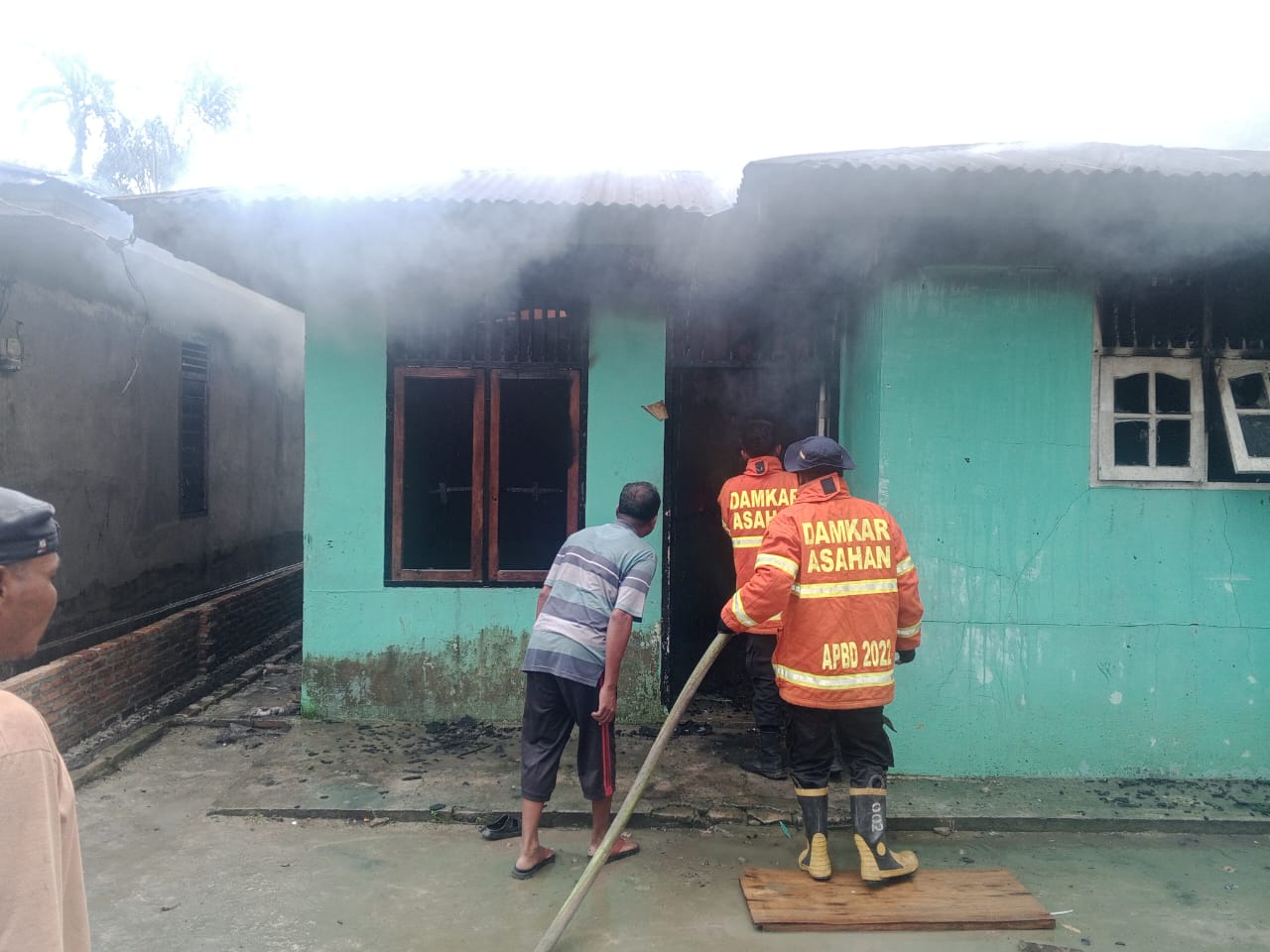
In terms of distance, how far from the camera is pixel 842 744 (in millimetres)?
4012

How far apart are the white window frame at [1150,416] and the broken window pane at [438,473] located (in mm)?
4011

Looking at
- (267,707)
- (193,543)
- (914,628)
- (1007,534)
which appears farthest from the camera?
(193,543)

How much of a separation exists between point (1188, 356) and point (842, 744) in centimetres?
321

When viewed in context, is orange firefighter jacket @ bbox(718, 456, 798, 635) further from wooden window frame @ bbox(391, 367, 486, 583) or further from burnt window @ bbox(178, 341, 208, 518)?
burnt window @ bbox(178, 341, 208, 518)

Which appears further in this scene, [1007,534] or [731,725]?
[731,725]

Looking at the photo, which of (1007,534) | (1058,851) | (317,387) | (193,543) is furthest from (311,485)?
(1058,851)

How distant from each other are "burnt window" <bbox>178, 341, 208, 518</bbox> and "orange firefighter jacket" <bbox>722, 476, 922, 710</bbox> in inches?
243

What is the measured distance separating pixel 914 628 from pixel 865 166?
2.25m

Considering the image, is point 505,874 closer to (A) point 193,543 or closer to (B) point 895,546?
(B) point 895,546

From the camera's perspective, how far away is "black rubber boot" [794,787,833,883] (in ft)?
12.8

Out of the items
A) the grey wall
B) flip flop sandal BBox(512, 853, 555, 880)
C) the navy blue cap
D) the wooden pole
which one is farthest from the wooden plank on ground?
the grey wall

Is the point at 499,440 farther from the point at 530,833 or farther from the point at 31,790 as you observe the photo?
the point at 31,790

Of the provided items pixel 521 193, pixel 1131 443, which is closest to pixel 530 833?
pixel 521 193

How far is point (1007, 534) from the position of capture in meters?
5.08
